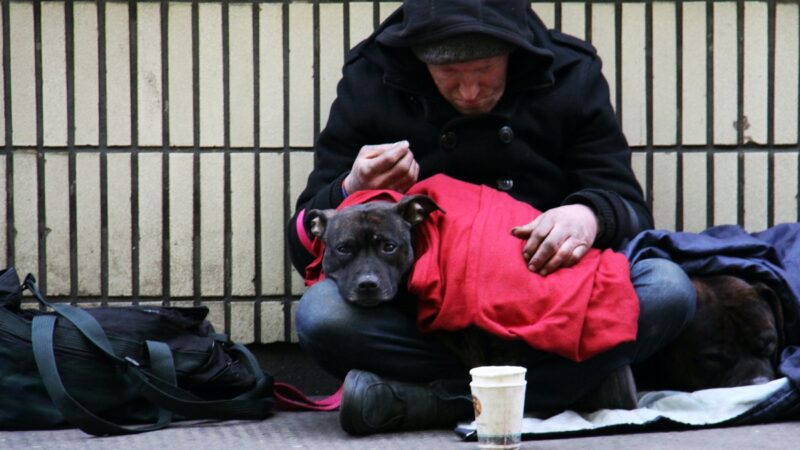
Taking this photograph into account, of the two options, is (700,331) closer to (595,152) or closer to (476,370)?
(595,152)

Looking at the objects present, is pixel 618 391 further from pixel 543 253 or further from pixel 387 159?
pixel 387 159

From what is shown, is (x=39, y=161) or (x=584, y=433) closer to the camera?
(x=584, y=433)

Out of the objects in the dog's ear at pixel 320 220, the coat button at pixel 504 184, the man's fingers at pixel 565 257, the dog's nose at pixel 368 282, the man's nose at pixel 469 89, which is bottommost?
the dog's nose at pixel 368 282

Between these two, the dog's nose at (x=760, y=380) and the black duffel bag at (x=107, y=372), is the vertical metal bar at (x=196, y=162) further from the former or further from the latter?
the dog's nose at (x=760, y=380)

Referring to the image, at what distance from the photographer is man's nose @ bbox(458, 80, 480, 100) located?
11.8 feet

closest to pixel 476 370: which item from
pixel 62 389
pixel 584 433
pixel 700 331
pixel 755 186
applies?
pixel 584 433

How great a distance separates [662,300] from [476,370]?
0.73m

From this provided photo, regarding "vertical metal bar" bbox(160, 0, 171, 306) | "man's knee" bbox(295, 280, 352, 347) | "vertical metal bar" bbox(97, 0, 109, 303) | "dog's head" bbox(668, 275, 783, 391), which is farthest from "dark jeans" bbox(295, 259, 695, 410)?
"vertical metal bar" bbox(97, 0, 109, 303)

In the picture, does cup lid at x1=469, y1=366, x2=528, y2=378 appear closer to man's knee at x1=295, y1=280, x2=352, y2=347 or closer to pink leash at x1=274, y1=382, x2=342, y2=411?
man's knee at x1=295, y1=280, x2=352, y2=347

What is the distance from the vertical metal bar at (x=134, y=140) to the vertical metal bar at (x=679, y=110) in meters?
1.77

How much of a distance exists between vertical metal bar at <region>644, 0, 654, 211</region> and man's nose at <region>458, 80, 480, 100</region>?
839 mm

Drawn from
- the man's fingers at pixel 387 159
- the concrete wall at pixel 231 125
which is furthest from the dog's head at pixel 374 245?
the concrete wall at pixel 231 125

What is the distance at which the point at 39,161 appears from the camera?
412cm

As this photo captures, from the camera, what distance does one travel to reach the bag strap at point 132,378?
338cm
